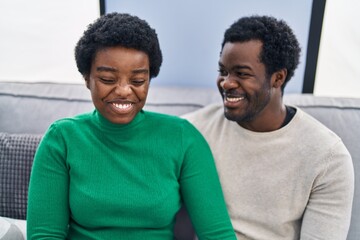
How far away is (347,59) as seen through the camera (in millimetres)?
1368

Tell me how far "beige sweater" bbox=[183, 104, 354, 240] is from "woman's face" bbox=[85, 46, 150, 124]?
0.31 meters

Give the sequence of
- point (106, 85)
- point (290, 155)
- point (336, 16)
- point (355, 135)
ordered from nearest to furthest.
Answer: point (106, 85) → point (290, 155) → point (355, 135) → point (336, 16)

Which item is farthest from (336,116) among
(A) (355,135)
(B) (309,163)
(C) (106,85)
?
(C) (106,85)

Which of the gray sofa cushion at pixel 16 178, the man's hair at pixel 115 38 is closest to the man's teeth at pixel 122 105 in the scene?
the man's hair at pixel 115 38

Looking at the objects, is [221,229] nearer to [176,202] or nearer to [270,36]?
[176,202]

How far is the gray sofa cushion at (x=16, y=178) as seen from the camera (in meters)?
1.19

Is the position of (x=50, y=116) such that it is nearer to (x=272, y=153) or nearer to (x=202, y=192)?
(x=202, y=192)

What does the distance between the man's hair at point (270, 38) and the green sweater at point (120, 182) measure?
0.30 m

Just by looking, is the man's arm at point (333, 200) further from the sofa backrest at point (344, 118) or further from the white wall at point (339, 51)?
the white wall at point (339, 51)

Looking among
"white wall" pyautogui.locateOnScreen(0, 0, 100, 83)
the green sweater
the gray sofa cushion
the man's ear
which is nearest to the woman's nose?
the green sweater

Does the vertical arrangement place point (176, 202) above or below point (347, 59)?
below

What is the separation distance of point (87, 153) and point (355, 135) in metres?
0.85

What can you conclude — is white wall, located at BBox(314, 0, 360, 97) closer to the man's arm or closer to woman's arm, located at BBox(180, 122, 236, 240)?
the man's arm

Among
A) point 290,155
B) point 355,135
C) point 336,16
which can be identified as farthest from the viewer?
point 336,16
